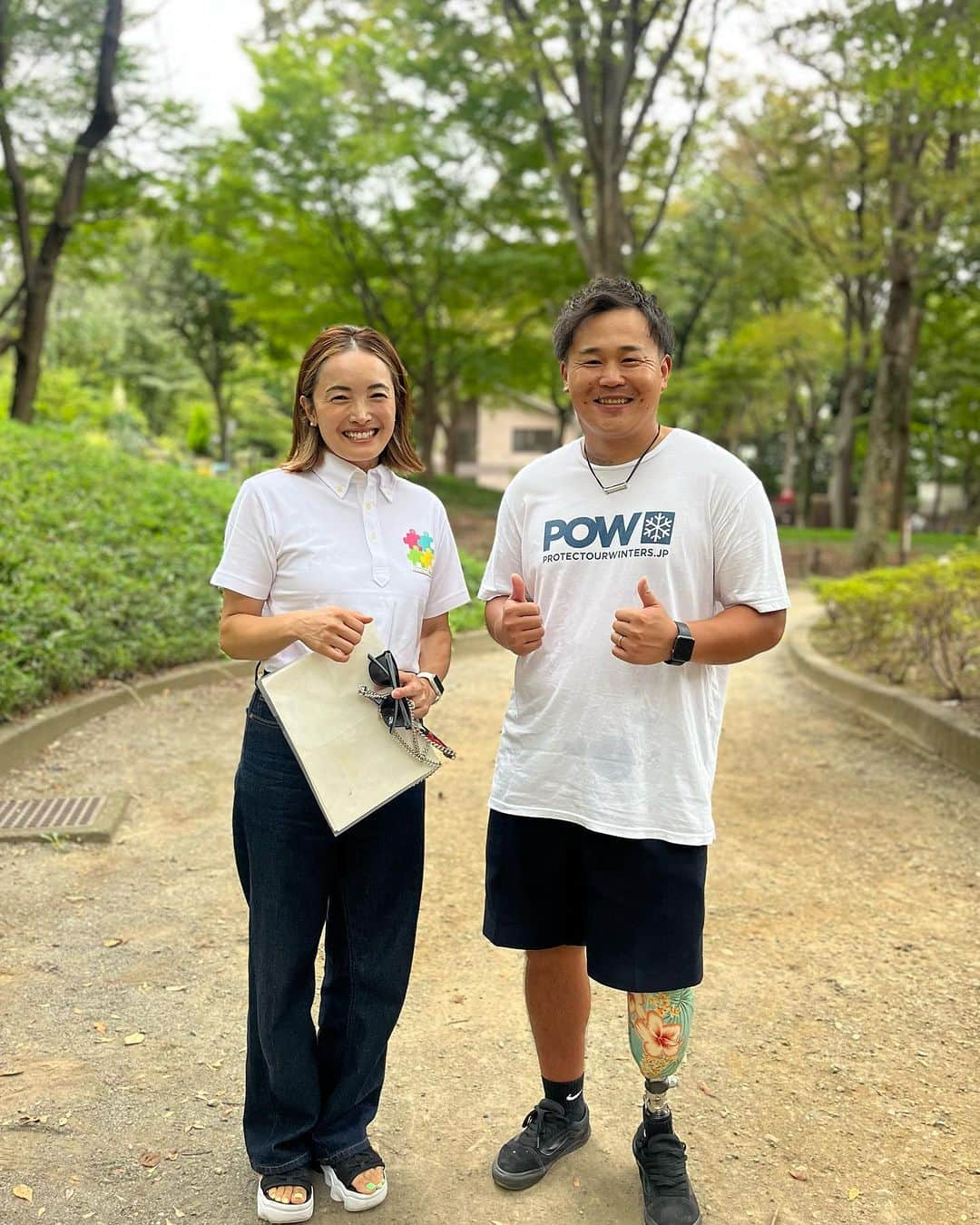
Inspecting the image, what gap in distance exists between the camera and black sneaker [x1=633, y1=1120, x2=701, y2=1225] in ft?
8.07

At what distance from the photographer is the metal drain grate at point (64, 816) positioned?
4.85 meters

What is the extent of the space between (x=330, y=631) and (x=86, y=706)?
489 centimetres

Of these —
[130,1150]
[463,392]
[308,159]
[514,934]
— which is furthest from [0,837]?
[463,392]

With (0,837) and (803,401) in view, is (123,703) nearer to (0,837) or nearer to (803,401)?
(0,837)

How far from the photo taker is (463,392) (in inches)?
976

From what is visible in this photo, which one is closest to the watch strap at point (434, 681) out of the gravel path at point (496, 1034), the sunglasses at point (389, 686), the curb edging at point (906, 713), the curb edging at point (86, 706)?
the sunglasses at point (389, 686)

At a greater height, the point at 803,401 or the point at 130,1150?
the point at 803,401

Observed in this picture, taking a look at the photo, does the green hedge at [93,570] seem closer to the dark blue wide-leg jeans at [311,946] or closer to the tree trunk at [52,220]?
the tree trunk at [52,220]

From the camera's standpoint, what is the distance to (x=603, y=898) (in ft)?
8.03

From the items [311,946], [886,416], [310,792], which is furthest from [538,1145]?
[886,416]

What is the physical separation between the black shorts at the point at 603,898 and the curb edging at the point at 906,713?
4203mm

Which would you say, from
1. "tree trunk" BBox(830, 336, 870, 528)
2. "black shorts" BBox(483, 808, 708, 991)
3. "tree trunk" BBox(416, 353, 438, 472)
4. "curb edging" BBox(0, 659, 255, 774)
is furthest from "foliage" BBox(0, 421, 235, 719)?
"tree trunk" BBox(830, 336, 870, 528)

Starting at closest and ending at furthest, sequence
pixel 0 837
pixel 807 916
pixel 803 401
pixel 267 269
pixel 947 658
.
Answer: pixel 807 916
pixel 0 837
pixel 947 658
pixel 267 269
pixel 803 401

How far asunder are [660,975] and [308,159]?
51.8 feet
